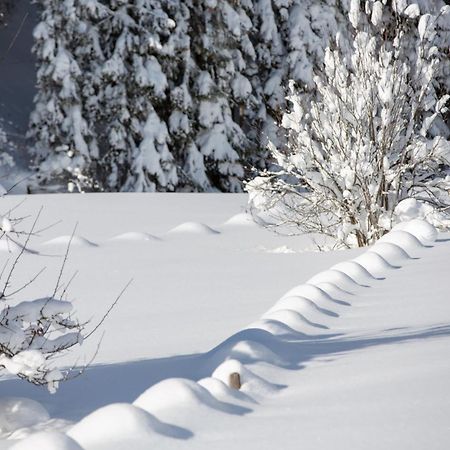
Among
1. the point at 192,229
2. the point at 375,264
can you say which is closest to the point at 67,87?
the point at 192,229

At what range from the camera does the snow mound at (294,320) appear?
16.9ft

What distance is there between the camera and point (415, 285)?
6.26 meters

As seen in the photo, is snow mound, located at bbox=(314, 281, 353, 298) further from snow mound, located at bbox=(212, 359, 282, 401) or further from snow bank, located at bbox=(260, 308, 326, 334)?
snow mound, located at bbox=(212, 359, 282, 401)

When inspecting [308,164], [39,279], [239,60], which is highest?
[239,60]

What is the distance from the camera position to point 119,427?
3.20 meters

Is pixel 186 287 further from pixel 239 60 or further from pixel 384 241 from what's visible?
pixel 239 60

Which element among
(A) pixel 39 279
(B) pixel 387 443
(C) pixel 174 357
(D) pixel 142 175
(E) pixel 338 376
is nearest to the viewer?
(B) pixel 387 443

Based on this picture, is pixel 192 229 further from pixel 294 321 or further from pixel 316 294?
pixel 294 321

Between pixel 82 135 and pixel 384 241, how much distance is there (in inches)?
550

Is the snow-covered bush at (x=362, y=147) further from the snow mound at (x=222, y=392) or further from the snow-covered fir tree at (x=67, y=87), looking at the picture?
the snow-covered fir tree at (x=67, y=87)

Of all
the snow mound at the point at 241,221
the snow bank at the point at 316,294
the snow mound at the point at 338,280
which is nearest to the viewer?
the snow bank at the point at 316,294

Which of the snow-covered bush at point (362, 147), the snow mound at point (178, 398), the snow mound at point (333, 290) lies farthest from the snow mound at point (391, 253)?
the snow mound at point (178, 398)

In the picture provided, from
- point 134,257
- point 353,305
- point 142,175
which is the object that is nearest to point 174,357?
point 353,305

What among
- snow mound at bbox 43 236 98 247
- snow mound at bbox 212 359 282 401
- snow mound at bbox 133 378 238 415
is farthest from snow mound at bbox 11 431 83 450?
snow mound at bbox 43 236 98 247
